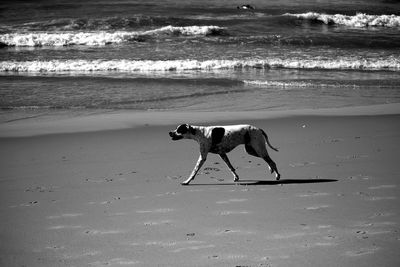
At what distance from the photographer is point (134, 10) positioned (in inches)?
1321

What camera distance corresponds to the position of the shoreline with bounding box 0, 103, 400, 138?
11677 millimetres

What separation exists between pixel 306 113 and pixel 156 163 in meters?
4.67

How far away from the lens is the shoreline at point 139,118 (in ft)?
38.3

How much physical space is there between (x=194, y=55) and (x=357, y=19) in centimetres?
1408

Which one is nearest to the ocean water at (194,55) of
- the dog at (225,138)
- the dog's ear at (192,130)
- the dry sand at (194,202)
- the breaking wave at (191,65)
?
the breaking wave at (191,65)

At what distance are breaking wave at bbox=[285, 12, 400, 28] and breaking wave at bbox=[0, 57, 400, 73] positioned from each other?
11.9 metres

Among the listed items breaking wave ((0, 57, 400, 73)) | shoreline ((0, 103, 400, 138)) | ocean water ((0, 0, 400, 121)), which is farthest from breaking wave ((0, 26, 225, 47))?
shoreline ((0, 103, 400, 138))

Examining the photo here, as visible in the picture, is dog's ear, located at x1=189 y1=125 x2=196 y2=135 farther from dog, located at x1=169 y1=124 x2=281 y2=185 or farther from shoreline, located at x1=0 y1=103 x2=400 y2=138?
shoreline, located at x1=0 y1=103 x2=400 y2=138

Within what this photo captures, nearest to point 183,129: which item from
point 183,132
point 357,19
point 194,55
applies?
point 183,132

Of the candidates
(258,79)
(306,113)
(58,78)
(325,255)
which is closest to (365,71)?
(258,79)

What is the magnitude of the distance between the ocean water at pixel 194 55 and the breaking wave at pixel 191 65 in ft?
0.11

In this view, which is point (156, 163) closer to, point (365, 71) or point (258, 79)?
point (258, 79)

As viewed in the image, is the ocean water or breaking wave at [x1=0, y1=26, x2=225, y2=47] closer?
the ocean water

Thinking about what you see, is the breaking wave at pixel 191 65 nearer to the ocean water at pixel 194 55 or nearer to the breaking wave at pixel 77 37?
the ocean water at pixel 194 55
